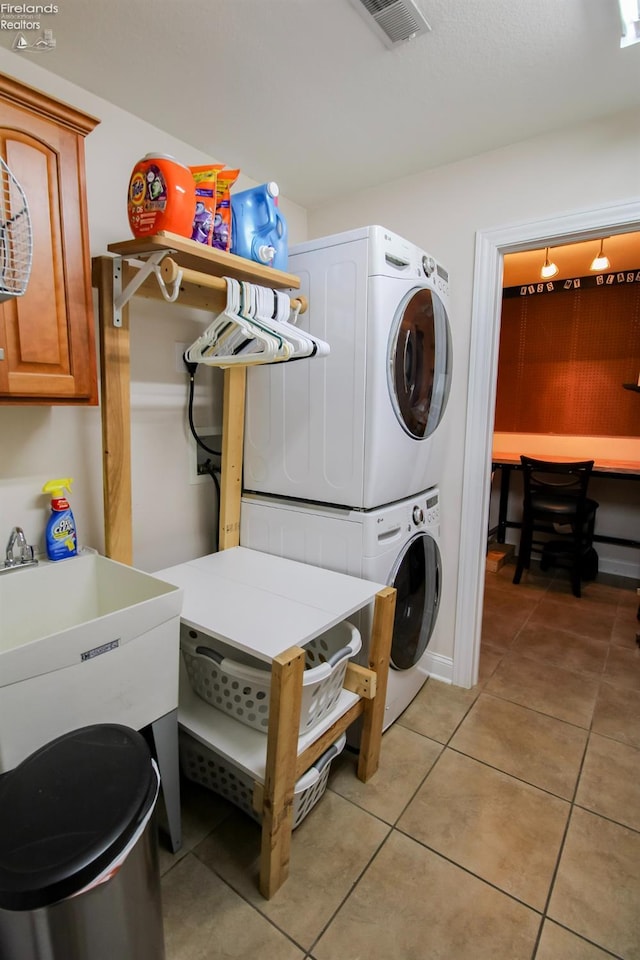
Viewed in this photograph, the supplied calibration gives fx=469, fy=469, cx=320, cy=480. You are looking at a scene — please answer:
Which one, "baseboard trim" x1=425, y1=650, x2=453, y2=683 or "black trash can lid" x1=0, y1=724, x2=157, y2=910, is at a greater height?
"black trash can lid" x1=0, y1=724, x2=157, y2=910

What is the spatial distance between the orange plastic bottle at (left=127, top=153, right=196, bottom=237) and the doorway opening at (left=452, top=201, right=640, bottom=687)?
1275mm

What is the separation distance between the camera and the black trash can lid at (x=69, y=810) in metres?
0.72

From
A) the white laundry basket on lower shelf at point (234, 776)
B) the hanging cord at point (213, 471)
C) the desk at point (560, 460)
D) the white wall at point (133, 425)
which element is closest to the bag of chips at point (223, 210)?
the white wall at point (133, 425)

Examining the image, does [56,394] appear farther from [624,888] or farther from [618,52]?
[624,888]

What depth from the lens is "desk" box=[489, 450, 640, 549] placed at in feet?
11.2

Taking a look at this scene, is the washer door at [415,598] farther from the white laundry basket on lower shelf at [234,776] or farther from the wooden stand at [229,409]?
the white laundry basket on lower shelf at [234,776]

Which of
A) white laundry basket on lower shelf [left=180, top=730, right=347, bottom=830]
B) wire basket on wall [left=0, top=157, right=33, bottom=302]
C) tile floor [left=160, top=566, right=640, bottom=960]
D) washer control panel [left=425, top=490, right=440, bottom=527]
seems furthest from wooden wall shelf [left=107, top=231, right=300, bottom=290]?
tile floor [left=160, top=566, right=640, bottom=960]

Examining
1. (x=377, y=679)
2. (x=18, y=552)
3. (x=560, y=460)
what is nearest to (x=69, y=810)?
(x=18, y=552)

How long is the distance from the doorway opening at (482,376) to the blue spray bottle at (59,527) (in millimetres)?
1608

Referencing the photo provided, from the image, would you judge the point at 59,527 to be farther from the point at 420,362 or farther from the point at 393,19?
the point at 393,19

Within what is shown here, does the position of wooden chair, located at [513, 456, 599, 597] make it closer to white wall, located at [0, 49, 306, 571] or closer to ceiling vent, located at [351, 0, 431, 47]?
white wall, located at [0, 49, 306, 571]

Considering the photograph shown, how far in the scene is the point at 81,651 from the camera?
1.01 meters

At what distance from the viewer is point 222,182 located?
4.82ft

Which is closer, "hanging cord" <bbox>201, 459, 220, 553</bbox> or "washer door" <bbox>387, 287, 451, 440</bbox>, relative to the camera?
"washer door" <bbox>387, 287, 451, 440</bbox>
